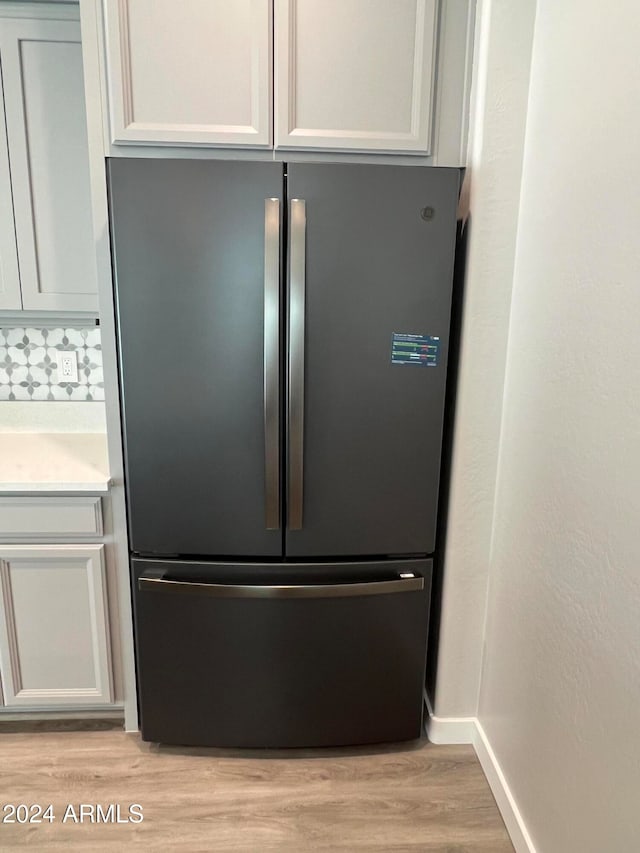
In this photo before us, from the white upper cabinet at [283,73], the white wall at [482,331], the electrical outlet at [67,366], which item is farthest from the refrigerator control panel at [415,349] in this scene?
the electrical outlet at [67,366]

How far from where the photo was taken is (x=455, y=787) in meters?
1.79

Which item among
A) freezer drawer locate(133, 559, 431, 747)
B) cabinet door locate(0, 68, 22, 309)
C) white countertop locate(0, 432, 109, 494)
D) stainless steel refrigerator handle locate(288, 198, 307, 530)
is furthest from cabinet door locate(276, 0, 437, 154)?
freezer drawer locate(133, 559, 431, 747)

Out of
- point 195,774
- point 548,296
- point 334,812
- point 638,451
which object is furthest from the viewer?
point 195,774

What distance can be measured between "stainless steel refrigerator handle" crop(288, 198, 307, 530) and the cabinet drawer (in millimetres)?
617

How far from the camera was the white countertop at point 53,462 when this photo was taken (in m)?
1.75

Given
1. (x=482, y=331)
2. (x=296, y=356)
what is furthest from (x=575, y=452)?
(x=296, y=356)

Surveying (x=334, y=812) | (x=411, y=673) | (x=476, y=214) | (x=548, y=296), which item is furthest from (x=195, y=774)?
(x=476, y=214)

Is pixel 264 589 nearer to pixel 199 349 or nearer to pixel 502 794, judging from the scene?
pixel 199 349

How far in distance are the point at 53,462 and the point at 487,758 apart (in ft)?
5.44

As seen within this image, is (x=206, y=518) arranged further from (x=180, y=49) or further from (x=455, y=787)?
(x=180, y=49)

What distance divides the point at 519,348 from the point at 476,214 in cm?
39

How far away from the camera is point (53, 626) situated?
1.88 metres

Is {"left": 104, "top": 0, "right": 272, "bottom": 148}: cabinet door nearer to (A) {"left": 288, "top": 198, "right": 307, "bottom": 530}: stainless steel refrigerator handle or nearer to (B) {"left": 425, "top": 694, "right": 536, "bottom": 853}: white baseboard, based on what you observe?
(A) {"left": 288, "top": 198, "right": 307, "bottom": 530}: stainless steel refrigerator handle

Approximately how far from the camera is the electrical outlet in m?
2.25
